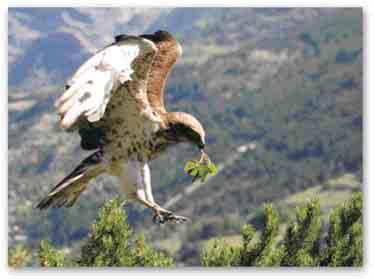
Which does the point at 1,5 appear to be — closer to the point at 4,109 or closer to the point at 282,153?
the point at 4,109

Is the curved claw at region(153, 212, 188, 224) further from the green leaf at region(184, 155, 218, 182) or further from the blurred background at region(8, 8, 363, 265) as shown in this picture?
the blurred background at region(8, 8, 363, 265)

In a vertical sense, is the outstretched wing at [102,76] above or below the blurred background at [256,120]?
below

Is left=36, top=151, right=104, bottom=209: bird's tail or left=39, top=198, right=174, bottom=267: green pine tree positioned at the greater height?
left=36, top=151, right=104, bottom=209: bird's tail

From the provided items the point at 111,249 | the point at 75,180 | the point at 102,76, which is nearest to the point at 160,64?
the point at 102,76

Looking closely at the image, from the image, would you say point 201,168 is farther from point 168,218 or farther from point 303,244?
point 303,244

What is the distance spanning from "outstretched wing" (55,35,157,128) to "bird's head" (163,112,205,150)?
0.23m

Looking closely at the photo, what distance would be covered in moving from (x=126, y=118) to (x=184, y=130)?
0.31 m

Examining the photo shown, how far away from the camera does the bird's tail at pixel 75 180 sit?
4250 millimetres

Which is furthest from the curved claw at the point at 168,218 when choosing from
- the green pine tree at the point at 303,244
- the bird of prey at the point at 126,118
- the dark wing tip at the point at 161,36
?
the green pine tree at the point at 303,244

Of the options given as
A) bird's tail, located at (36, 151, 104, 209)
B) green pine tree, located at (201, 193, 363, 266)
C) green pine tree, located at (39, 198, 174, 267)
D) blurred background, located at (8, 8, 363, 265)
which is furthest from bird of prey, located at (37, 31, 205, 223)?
blurred background, located at (8, 8, 363, 265)

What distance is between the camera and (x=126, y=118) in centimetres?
412

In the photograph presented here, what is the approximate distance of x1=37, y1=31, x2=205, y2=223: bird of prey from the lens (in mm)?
3672

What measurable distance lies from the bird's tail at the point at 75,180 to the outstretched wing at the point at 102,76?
51cm

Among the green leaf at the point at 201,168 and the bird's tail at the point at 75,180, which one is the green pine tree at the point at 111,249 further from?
the green leaf at the point at 201,168
